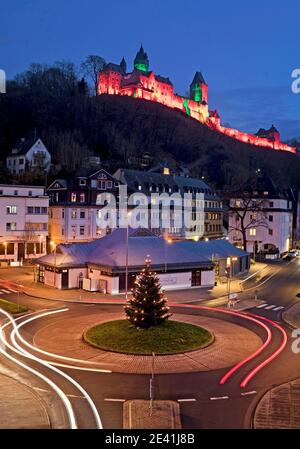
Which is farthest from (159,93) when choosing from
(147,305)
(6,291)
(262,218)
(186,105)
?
(147,305)

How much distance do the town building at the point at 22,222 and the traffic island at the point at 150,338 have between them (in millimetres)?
38915

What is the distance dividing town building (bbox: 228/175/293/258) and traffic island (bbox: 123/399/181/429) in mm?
67707

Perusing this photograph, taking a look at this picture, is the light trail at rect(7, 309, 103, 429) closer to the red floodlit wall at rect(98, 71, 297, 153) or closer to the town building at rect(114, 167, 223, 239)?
the town building at rect(114, 167, 223, 239)

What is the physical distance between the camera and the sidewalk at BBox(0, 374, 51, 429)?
53.9ft

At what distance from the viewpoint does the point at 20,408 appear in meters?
17.9

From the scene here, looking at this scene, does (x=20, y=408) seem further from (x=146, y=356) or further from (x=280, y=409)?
(x=280, y=409)

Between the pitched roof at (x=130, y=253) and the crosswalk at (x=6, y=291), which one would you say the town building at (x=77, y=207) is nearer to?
the pitched roof at (x=130, y=253)

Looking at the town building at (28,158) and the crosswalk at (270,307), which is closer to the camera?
the crosswalk at (270,307)

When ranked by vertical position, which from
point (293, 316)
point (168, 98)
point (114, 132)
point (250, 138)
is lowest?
point (293, 316)

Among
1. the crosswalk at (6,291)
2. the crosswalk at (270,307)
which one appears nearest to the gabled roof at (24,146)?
the crosswalk at (6,291)

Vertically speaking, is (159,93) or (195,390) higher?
(159,93)

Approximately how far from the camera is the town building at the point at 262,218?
8594 centimetres

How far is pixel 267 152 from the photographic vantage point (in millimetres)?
175750

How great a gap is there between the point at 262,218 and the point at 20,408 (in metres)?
72.5
